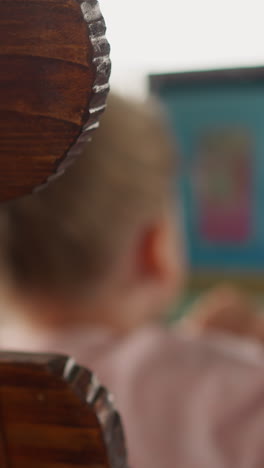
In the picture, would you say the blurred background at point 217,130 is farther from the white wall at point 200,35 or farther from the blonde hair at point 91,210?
the blonde hair at point 91,210

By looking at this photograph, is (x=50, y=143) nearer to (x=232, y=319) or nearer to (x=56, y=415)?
(x=56, y=415)

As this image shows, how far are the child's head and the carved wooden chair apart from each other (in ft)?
1.68

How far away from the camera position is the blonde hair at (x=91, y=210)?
761 millimetres

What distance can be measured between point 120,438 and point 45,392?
0.03 meters

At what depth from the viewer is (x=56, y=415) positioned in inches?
9.5

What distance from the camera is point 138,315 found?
92 centimetres

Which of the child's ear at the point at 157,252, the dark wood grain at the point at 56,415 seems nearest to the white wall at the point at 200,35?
the child's ear at the point at 157,252

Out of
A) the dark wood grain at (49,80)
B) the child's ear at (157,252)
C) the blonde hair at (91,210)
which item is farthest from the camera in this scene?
the child's ear at (157,252)

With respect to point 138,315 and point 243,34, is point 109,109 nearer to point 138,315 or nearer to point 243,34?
point 138,315

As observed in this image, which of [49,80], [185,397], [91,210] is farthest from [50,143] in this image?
[91,210]

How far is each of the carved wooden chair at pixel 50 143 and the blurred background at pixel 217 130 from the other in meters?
1.66

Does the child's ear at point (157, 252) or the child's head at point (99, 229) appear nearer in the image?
the child's head at point (99, 229)

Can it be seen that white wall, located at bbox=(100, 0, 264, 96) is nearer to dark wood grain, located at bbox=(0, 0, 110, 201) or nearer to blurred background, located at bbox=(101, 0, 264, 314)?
blurred background, located at bbox=(101, 0, 264, 314)

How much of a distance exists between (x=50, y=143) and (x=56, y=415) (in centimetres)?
10
